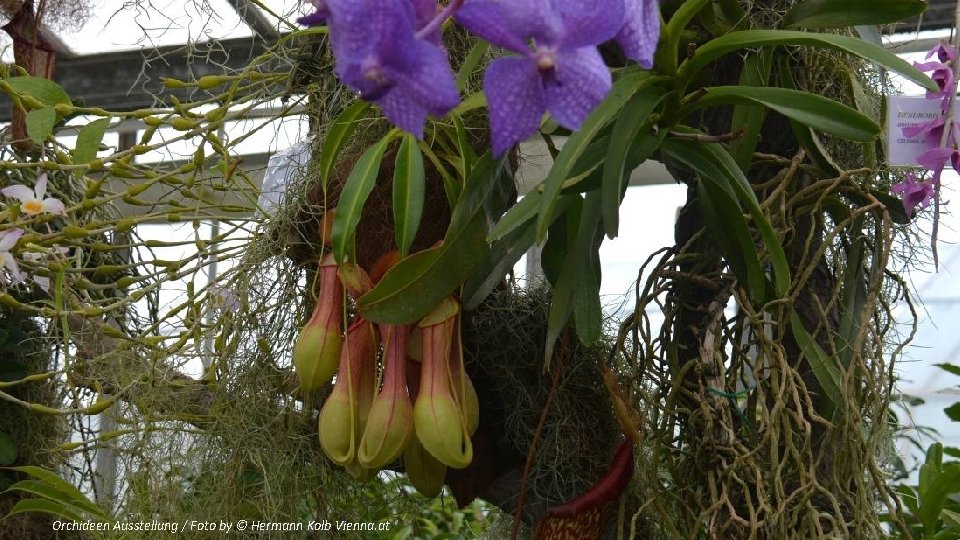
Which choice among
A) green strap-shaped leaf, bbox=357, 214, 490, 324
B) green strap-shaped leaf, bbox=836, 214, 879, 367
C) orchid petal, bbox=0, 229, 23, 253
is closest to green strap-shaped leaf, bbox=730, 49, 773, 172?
green strap-shaped leaf, bbox=836, 214, 879, 367

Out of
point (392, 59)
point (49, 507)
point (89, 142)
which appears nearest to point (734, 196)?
point (392, 59)

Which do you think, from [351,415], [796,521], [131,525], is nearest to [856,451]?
[796,521]

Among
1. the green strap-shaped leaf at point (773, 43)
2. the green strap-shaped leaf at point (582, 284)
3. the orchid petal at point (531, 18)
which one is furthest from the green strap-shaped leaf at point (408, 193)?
the orchid petal at point (531, 18)

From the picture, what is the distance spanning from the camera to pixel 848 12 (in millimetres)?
780

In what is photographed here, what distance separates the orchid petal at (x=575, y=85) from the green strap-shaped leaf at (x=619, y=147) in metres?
0.27

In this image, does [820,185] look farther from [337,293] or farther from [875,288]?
[337,293]

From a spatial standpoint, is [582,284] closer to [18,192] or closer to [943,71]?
[943,71]

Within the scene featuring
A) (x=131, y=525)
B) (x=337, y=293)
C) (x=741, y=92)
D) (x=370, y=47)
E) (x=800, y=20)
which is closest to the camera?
(x=370, y=47)

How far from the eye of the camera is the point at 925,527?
1.09 meters

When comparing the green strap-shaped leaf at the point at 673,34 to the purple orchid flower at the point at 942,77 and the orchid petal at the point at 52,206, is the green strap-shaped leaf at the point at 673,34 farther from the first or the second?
the orchid petal at the point at 52,206

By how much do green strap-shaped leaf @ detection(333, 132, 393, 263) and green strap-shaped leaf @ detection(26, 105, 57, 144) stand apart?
48 centimetres

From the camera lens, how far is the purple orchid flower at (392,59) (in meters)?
0.36

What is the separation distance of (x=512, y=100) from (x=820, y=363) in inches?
23.1

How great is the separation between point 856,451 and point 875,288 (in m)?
0.16
